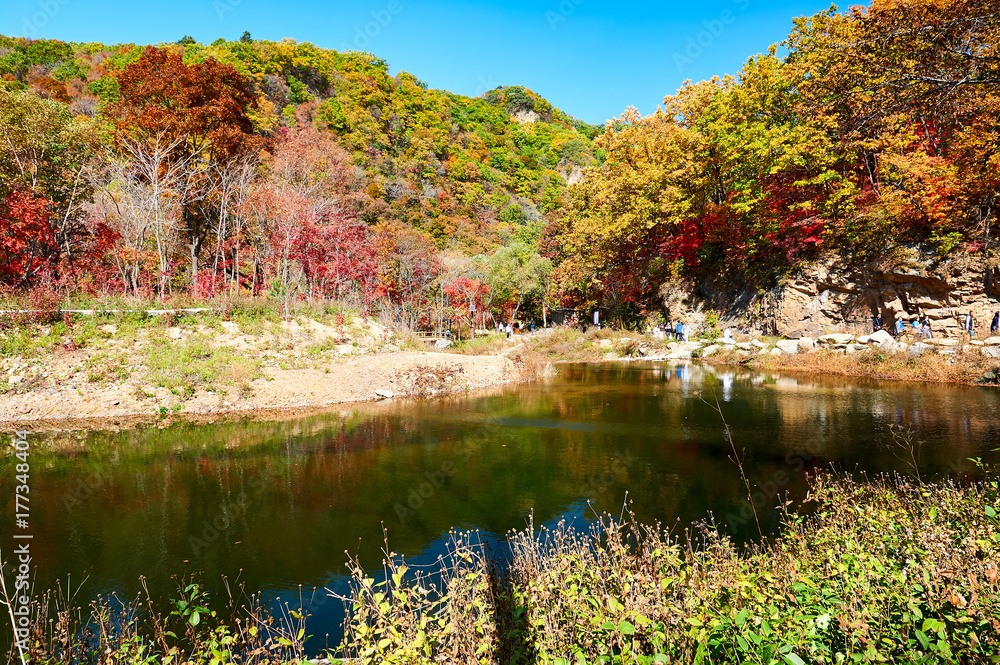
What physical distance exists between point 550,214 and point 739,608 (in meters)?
41.7

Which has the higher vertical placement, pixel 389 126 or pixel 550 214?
pixel 389 126

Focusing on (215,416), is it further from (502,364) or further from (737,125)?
(737,125)

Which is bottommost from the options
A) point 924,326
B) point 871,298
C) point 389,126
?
point 924,326

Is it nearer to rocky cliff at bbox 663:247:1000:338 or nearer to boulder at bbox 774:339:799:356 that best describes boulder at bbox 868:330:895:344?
rocky cliff at bbox 663:247:1000:338

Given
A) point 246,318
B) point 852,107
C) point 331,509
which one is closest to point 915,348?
point 852,107

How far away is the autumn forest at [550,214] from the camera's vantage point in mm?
6512

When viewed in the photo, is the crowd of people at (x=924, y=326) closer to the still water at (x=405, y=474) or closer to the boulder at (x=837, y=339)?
the boulder at (x=837, y=339)

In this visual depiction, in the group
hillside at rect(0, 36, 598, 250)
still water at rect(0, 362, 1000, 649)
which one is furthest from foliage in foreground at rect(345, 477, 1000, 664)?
hillside at rect(0, 36, 598, 250)

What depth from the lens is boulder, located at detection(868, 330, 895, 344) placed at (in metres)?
21.4

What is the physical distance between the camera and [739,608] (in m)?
3.23

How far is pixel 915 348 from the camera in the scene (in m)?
19.4

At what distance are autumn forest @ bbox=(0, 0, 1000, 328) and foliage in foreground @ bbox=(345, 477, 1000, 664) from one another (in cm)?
444

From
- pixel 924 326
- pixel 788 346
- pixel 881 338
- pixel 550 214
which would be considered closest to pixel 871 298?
pixel 924 326

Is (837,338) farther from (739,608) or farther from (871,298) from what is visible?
(739,608)
